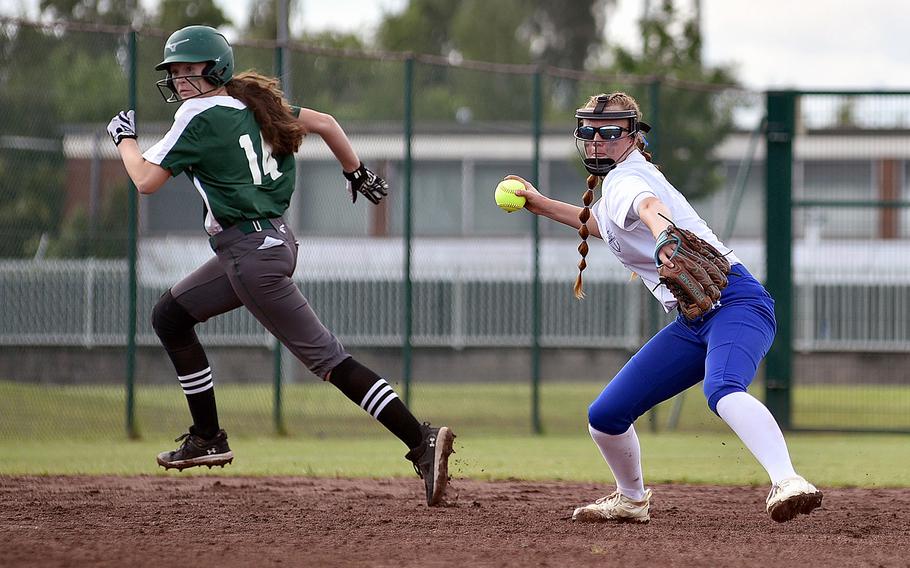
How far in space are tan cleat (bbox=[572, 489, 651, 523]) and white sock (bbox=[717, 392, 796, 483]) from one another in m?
0.90

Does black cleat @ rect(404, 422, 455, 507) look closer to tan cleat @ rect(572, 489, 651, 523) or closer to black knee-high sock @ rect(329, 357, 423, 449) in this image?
black knee-high sock @ rect(329, 357, 423, 449)

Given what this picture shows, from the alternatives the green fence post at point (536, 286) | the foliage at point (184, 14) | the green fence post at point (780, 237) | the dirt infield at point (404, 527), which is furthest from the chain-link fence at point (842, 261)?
the foliage at point (184, 14)

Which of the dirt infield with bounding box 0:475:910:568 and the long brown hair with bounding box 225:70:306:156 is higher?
the long brown hair with bounding box 225:70:306:156

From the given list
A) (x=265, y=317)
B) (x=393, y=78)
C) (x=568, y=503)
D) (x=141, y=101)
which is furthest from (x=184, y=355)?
(x=393, y=78)

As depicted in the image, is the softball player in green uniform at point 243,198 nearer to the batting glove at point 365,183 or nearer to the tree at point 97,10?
the batting glove at point 365,183

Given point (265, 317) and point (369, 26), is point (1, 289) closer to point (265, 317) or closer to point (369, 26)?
point (265, 317)

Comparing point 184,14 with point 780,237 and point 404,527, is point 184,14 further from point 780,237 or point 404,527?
point 404,527

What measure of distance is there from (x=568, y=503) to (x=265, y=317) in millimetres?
1914

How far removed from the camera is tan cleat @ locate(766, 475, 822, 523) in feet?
16.5

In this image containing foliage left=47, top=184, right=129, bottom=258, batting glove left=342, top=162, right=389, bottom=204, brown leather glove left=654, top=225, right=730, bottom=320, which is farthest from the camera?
foliage left=47, top=184, right=129, bottom=258

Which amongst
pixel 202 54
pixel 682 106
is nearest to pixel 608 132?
pixel 202 54

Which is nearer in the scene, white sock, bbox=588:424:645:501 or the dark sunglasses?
the dark sunglasses

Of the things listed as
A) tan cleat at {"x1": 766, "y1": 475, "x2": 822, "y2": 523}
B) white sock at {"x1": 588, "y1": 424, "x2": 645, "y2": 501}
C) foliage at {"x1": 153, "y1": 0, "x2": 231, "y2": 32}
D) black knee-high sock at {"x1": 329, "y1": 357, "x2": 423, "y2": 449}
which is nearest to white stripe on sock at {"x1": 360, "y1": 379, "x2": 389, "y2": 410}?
black knee-high sock at {"x1": 329, "y1": 357, "x2": 423, "y2": 449}

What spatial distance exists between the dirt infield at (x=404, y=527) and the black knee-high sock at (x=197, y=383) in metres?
0.41
